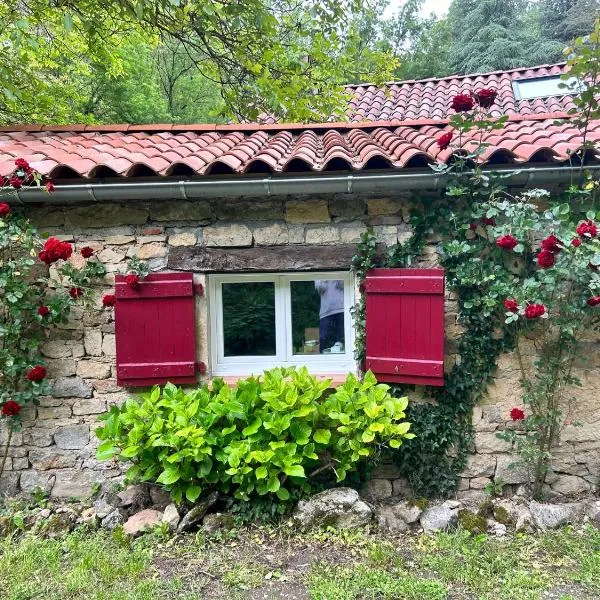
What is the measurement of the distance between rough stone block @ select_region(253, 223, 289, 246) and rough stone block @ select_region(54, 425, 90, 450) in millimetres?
2092

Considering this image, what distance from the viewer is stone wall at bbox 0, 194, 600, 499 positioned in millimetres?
3646

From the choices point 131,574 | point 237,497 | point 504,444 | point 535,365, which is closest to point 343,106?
point 535,365

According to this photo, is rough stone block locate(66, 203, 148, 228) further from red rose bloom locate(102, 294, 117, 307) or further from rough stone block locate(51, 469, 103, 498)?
rough stone block locate(51, 469, 103, 498)

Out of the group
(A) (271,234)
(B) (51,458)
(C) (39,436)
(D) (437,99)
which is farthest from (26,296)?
(D) (437,99)

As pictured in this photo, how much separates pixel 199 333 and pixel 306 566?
1.85 m

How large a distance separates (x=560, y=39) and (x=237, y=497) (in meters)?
19.2

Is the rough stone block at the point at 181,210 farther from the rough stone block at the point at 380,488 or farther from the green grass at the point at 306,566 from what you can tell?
the rough stone block at the point at 380,488

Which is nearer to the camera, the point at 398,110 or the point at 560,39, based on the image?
the point at 398,110

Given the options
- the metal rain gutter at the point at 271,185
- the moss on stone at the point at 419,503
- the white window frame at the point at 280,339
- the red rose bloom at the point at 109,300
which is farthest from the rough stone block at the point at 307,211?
the moss on stone at the point at 419,503

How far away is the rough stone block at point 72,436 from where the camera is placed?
3.78 metres

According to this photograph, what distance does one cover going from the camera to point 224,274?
3.81 metres

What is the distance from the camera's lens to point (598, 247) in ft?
9.64

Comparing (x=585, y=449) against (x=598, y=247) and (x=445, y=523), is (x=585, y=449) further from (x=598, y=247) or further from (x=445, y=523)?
(x=598, y=247)

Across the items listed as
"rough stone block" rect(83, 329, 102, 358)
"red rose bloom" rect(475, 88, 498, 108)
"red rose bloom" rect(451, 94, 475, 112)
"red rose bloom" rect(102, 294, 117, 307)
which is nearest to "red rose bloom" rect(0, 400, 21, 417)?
"rough stone block" rect(83, 329, 102, 358)
